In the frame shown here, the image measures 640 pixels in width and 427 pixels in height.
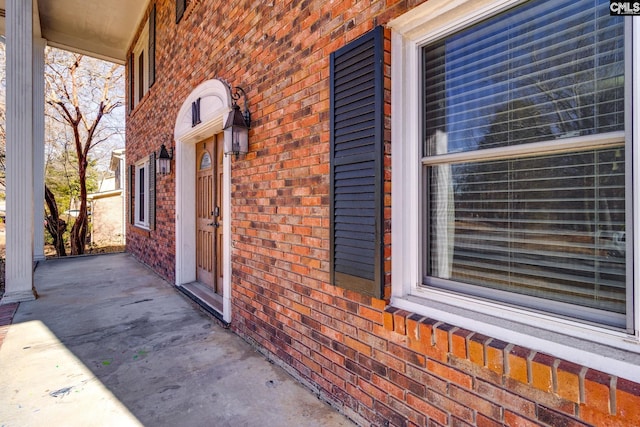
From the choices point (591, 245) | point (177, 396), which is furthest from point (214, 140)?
point (591, 245)

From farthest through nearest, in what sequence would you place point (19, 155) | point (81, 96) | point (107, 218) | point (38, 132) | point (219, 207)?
point (107, 218) → point (81, 96) → point (38, 132) → point (19, 155) → point (219, 207)

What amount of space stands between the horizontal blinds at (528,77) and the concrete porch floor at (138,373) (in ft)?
5.92

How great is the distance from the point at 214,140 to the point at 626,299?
4.19 m

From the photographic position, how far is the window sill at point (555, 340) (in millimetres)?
1072

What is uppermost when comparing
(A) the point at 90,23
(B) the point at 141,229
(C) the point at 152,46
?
(A) the point at 90,23

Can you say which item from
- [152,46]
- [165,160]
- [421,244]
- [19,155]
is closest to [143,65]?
[152,46]

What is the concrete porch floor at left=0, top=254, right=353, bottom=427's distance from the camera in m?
2.03

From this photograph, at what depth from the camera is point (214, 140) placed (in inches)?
171

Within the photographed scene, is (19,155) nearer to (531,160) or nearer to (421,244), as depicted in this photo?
(421,244)

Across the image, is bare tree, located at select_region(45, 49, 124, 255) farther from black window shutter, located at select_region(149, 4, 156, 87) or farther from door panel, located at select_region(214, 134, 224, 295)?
door panel, located at select_region(214, 134, 224, 295)

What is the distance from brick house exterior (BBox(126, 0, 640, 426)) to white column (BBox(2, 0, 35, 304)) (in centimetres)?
249

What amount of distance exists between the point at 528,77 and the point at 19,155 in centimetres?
562

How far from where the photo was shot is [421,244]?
5.75 feet

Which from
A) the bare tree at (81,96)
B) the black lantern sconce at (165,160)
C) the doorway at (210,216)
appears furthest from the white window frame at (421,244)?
the bare tree at (81,96)
